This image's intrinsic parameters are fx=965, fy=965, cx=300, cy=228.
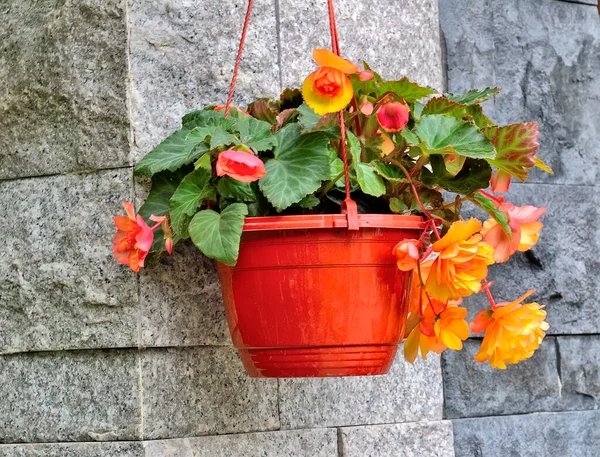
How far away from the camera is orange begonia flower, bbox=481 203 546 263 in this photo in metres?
1.66

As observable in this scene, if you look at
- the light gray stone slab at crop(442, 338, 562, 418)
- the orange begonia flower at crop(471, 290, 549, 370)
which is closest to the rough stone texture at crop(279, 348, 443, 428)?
the light gray stone slab at crop(442, 338, 562, 418)

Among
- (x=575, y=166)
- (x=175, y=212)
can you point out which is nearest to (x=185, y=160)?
(x=175, y=212)

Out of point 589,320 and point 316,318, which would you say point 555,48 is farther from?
point 316,318

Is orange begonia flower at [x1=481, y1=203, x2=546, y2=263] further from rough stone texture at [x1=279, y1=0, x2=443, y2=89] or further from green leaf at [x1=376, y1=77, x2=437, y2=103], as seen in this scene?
rough stone texture at [x1=279, y1=0, x2=443, y2=89]

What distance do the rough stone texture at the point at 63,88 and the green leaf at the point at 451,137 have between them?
55cm

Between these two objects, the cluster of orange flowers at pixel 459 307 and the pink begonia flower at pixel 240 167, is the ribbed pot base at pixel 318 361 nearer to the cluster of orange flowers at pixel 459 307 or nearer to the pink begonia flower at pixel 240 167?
the cluster of orange flowers at pixel 459 307

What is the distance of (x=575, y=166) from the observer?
2.52 m

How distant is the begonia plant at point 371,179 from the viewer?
1515 mm

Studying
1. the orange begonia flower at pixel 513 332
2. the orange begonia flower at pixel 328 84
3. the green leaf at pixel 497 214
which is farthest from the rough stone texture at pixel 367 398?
the orange begonia flower at pixel 328 84

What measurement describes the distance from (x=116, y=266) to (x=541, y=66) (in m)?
1.30

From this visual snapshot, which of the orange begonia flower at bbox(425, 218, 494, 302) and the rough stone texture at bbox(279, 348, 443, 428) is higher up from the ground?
the orange begonia flower at bbox(425, 218, 494, 302)

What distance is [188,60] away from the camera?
185cm

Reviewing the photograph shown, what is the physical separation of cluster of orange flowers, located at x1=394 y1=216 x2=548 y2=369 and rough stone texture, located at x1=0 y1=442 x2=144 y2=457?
0.52 metres

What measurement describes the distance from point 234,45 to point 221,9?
0.24 ft
